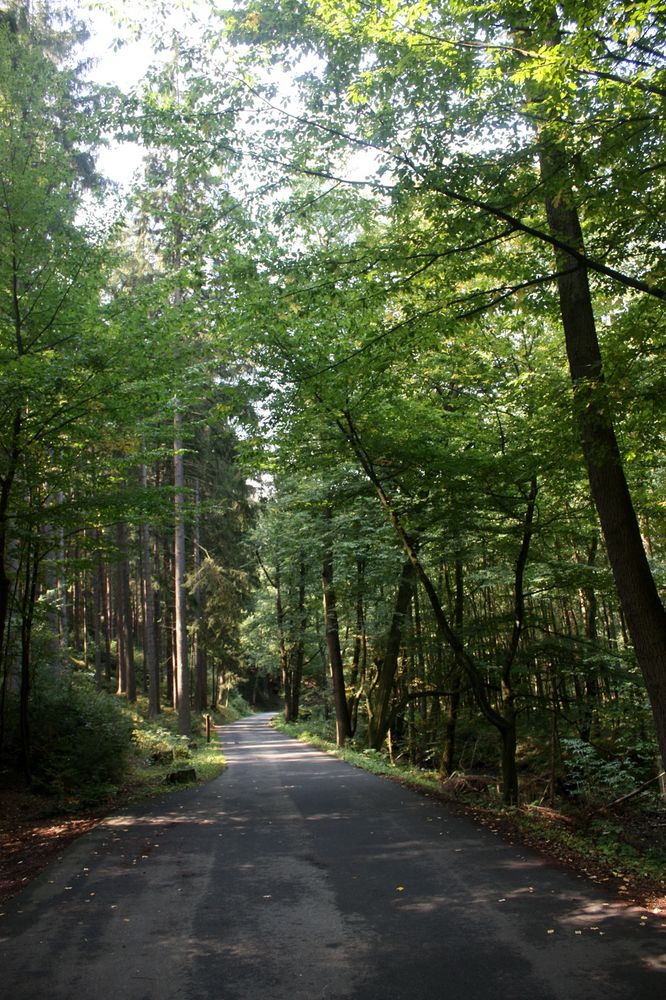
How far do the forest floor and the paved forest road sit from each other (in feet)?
0.87

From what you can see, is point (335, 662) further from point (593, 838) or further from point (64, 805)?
point (593, 838)

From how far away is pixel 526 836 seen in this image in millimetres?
7254

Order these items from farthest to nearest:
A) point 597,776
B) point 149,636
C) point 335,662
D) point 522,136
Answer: point 149,636, point 335,662, point 597,776, point 522,136

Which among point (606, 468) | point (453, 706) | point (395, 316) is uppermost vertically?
point (395, 316)

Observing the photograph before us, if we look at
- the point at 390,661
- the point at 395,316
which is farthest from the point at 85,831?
the point at 390,661

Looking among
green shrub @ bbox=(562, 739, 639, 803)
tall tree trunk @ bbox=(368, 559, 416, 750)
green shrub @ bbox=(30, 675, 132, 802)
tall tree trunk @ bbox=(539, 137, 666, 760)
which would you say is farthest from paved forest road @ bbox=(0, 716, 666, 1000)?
tall tree trunk @ bbox=(368, 559, 416, 750)

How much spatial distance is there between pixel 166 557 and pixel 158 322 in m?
24.1

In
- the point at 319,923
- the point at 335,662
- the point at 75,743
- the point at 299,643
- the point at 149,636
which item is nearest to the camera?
the point at 319,923

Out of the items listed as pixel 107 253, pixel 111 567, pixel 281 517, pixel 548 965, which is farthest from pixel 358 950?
pixel 111 567

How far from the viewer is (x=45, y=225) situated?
809cm

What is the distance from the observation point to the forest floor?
223 inches

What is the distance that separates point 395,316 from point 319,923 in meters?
7.72

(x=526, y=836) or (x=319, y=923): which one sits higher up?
(x=319, y=923)

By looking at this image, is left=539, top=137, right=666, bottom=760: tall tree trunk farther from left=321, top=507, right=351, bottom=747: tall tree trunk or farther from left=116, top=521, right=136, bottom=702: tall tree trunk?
left=116, top=521, right=136, bottom=702: tall tree trunk
